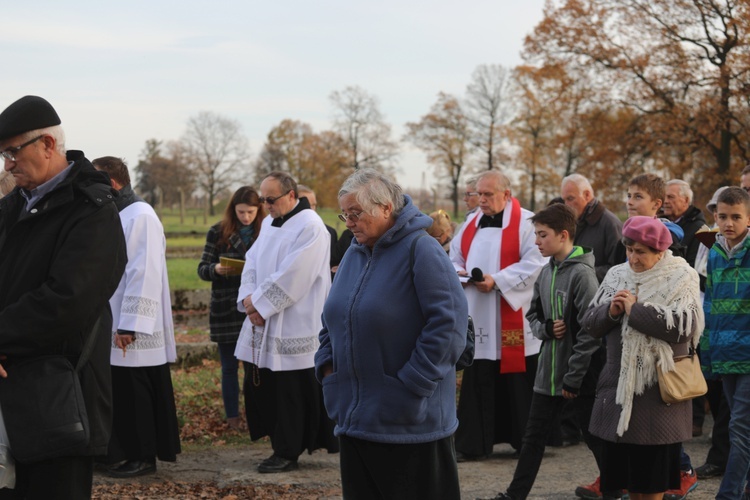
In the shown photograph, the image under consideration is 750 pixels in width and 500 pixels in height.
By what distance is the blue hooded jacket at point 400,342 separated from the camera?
4141 millimetres

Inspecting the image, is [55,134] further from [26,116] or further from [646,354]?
[646,354]

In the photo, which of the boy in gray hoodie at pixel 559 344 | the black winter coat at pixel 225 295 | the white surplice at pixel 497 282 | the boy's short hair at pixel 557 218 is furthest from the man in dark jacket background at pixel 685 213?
the black winter coat at pixel 225 295

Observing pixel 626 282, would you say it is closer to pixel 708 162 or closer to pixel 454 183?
pixel 708 162

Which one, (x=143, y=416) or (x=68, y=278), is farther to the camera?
(x=143, y=416)

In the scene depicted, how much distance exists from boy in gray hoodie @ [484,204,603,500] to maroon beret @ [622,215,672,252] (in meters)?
0.85

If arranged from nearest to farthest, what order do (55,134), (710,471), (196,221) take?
(55,134) → (710,471) → (196,221)

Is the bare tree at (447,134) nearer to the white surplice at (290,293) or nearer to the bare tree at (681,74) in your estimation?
the bare tree at (681,74)

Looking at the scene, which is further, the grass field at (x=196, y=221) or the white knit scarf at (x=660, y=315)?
the grass field at (x=196, y=221)

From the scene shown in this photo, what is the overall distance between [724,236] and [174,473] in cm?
447

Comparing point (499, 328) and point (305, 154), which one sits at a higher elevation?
point (305, 154)

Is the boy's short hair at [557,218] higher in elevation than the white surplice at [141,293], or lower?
higher

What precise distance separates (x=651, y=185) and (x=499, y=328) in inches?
70.4

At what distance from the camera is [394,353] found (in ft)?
13.8

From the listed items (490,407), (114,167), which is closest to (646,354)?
(490,407)
